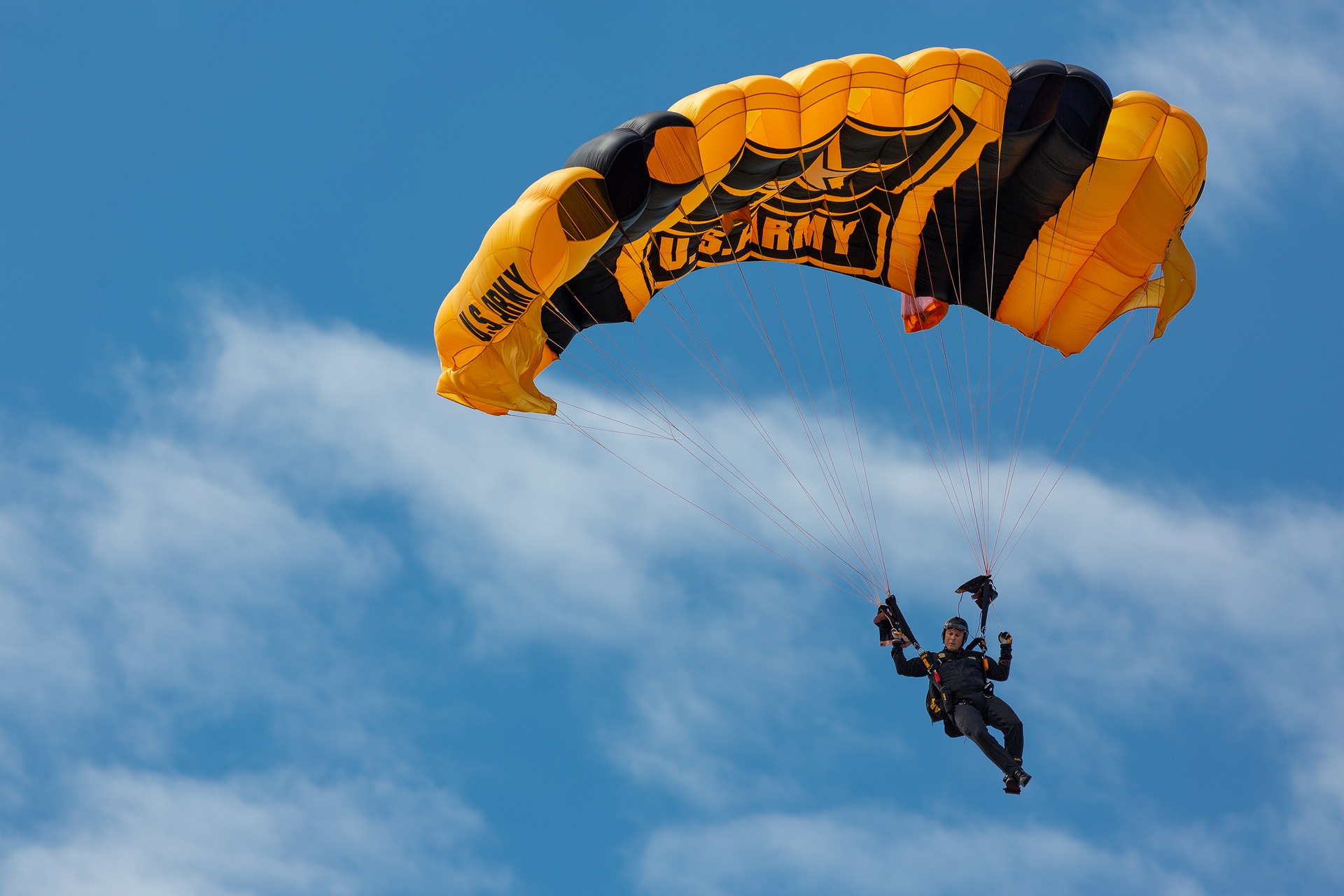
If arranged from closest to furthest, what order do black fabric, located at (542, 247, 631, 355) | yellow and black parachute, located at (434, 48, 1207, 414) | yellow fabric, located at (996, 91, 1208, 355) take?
yellow and black parachute, located at (434, 48, 1207, 414) → yellow fabric, located at (996, 91, 1208, 355) → black fabric, located at (542, 247, 631, 355)

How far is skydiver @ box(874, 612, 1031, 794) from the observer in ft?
41.9

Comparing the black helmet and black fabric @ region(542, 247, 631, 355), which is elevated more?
black fabric @ region(542, 247, 631, 355)

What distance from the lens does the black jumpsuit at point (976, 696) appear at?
41.9 ft

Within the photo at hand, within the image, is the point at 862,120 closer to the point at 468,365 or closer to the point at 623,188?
the point at 623,188

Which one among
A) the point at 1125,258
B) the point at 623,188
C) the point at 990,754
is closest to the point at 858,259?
the point at 1125,258

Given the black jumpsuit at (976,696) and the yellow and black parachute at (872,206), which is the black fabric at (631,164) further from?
the black jumpsuit at (976,696)

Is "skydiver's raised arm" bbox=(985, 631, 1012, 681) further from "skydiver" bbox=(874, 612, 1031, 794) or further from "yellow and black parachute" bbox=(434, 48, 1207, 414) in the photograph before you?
"yellow and black parachute" bbox=(434, 48, 1207, 414)

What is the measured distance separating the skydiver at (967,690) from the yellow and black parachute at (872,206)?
367 cm

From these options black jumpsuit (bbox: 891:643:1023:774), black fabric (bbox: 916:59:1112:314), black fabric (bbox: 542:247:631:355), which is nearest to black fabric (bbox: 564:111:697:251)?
black fabric (bbox: 542:247:631:355)

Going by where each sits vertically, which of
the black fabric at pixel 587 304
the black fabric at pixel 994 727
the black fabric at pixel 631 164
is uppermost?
the black fabric at pixel 587 304

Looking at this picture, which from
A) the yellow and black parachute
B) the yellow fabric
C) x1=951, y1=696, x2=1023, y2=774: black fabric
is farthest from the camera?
the yellow fabric

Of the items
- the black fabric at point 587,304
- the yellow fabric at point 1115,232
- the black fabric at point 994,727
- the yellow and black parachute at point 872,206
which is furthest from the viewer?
the black fabric at point 587,304

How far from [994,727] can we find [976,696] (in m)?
0.37

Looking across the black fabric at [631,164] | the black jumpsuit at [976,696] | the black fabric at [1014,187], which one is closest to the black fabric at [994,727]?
the black jumpsuit at [976,696]
